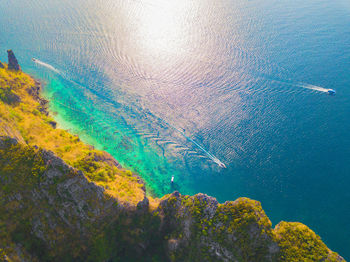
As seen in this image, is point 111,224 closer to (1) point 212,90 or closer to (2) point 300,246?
(2) point 300,246

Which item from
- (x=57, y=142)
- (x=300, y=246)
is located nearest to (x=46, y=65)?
(x=57, y=142)

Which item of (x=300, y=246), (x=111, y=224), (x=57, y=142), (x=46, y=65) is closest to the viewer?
(x=300, y=246)

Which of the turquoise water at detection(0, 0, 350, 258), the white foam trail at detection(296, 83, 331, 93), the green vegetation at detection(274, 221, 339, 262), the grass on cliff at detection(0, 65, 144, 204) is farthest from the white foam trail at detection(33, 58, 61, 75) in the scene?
the white foam trail at detection(296, 83, 331, 93)

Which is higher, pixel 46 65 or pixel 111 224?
pixel 46 65

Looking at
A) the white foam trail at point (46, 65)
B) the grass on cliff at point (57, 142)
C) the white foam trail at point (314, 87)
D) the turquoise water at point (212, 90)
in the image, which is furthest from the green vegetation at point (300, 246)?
the white foam trail at point (46, 65)

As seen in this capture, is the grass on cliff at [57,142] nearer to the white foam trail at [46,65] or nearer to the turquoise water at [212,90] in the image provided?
the turquoise water at [212,90]

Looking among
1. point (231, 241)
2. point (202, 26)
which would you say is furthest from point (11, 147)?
point (202, 26)
